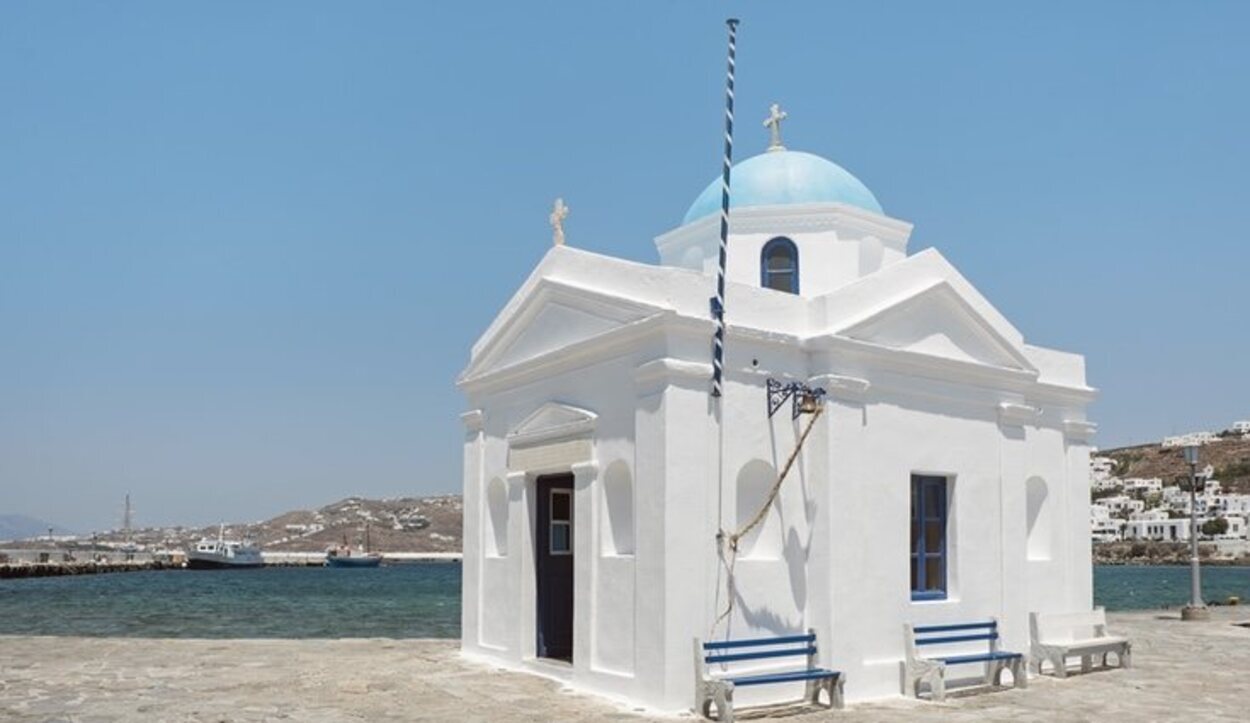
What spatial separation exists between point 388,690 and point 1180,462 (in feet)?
558

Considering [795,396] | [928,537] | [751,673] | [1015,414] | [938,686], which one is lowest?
[938,686]

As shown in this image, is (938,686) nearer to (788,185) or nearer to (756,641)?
(756,641)

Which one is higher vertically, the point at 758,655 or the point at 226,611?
the point at 758,655

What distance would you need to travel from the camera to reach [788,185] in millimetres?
16734

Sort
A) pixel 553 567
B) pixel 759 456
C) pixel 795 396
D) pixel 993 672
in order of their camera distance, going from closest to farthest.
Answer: pixel 759 456 < pixel 795 396 < pixel 993 672 < pixel 553 567

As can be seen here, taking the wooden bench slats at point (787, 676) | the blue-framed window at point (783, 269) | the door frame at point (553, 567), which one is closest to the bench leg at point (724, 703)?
the wooden bench slats at point (787, 676)

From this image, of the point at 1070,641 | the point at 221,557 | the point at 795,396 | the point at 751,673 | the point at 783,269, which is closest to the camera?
the point at 751,673

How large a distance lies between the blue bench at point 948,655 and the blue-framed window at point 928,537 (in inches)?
19.5

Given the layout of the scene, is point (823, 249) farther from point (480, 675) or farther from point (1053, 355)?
point (480, 675)

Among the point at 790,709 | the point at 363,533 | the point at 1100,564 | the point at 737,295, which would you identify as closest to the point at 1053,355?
the point at 737,295

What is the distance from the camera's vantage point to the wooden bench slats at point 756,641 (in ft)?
40.3

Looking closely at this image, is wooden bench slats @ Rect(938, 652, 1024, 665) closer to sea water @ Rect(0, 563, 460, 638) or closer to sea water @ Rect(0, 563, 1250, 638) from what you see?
sea water @ Rect(0, 563, 460, 638)

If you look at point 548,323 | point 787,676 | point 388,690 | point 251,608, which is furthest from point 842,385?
point 251,608

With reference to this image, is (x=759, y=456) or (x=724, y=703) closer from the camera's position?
(x=724, y=703)
